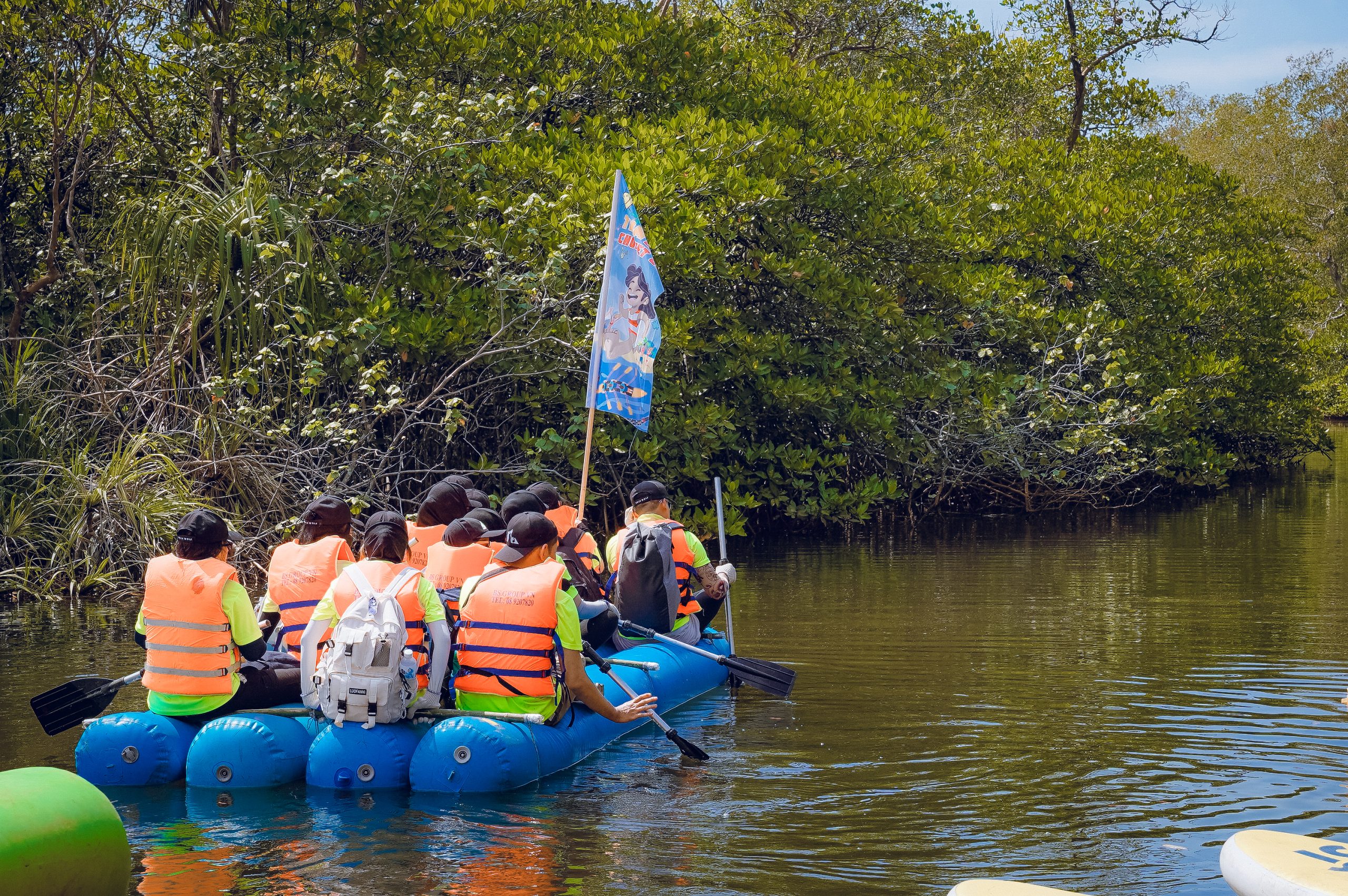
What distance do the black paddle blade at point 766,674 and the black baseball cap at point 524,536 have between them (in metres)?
2.08

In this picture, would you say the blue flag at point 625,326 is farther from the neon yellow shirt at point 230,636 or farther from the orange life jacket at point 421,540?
the neon yellow shirt at point 230,636

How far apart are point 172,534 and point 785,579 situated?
5.92 meters

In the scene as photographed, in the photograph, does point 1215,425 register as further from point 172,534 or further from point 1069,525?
point 172,534

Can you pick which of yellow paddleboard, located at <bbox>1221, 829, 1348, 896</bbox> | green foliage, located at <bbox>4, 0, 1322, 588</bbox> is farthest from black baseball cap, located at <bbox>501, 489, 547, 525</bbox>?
green foliage, located at <bbox>4, 0, 1322, 588</bbox>

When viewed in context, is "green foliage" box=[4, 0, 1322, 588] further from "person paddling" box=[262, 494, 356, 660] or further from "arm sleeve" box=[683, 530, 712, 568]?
"person paddling" box=[262, 494, 356, 660]

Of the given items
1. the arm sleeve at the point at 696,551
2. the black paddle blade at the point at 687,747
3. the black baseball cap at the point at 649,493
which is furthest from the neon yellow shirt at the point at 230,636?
the arm sleeve at the point at 696,551

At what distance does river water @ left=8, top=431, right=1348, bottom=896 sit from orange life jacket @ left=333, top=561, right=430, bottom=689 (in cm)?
65

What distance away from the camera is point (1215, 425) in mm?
26609

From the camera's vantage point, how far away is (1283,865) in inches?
175

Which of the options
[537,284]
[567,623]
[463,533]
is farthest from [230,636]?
[537,284]

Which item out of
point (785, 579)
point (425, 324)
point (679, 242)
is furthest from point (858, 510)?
point (425, 324)

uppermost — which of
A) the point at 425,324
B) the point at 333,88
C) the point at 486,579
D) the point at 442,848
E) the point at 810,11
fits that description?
the point at 810,11

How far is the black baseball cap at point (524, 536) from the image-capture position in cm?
647

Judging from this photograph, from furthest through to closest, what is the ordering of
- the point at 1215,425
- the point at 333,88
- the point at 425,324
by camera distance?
the point at 1215,425 → the point at 333,88 → the point at 425,324
